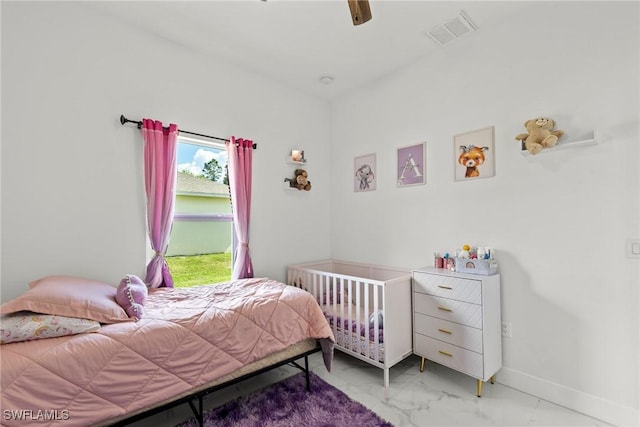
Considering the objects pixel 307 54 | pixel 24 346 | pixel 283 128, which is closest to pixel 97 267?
pixel 24 346

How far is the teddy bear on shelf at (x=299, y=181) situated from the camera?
3256 mm

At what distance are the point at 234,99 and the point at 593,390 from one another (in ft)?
11.5

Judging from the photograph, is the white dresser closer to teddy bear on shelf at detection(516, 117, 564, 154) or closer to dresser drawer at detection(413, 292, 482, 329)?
dresser drawer at detection(413, 292, 482, 329)

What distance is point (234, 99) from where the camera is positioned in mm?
2879

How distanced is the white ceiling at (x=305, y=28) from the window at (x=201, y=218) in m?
0.87

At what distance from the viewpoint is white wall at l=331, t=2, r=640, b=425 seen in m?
1.79

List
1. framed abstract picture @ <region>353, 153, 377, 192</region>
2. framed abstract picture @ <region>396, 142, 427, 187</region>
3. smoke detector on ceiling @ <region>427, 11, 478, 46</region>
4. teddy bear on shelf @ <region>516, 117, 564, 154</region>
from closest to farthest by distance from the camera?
teddy bear on shelf @ <region>516, 117, 564, 154</region> < smoke detector on ceiling @ <region>427, 11, 478, 46</region> < framed abstract picture @ <region>396, 142, 427, 187</region> < framed abstract picture @ <region>353, 153, 377, 192</region>

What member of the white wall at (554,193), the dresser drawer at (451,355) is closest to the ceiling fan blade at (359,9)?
the white wall at (554,193)

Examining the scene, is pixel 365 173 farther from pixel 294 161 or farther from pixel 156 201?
pixel 156 201

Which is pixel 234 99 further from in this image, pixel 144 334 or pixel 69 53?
pixel 144 334

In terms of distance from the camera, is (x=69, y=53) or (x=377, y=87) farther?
(x=377, y=87)

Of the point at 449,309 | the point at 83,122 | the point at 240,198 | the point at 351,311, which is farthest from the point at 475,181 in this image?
the point at 83,122

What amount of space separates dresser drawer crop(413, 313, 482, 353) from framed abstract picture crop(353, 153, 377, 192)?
142 cm

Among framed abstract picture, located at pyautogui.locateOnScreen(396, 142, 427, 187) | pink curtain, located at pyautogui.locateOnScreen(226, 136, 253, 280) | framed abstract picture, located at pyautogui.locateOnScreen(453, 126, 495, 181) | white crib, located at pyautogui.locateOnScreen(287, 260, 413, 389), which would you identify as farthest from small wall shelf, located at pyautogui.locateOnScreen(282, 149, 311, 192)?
framed abstract picture, located at pyautogui.locateOnScreen(453, 126, 495, 181)
